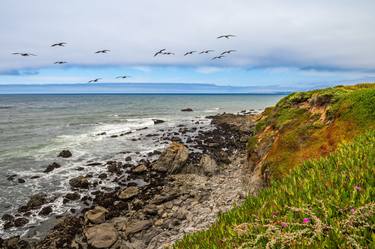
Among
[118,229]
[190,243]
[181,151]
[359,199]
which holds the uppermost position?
[359,199]

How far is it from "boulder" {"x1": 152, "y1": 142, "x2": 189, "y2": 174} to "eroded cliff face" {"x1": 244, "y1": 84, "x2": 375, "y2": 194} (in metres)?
9.36

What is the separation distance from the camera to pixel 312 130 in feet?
65.5

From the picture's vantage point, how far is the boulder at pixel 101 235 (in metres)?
18.9

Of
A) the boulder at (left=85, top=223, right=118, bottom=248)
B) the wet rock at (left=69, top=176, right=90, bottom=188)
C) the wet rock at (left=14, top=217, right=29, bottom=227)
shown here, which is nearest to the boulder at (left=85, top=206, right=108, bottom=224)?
the boulder at (left=85, top=223, right=118, bottom=248)

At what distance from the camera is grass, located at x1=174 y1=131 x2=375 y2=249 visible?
5008 millimetres

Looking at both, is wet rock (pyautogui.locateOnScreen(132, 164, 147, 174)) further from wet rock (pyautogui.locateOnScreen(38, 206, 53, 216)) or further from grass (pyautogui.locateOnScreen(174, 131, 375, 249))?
grass (pyautogui.locateOnScreen(174, 131, 375, 249))

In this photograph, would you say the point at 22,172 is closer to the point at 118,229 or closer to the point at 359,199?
the point at 118,229

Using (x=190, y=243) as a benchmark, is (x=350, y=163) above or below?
above

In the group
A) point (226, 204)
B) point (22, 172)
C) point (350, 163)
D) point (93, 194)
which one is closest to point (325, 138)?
point (226, 204)

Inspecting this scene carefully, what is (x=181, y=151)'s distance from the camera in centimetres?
3569

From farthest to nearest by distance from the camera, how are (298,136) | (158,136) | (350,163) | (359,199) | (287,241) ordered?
(158,136) < (298,136) < (350,163) < (359,199) < (287,241)

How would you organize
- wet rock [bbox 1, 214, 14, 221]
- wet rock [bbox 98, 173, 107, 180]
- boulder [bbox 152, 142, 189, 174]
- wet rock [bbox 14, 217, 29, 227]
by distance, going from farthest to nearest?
boulder [bbox 152, 142, 189, 174] → wet rock [bbox 98, 173, 107, 180] → wet rock [bbox 1, 214, 14, 221] → wet rock [bbox 14, 217, 29, 227]

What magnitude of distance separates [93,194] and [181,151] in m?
11.3

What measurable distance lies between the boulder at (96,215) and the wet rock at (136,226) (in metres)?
2.43
